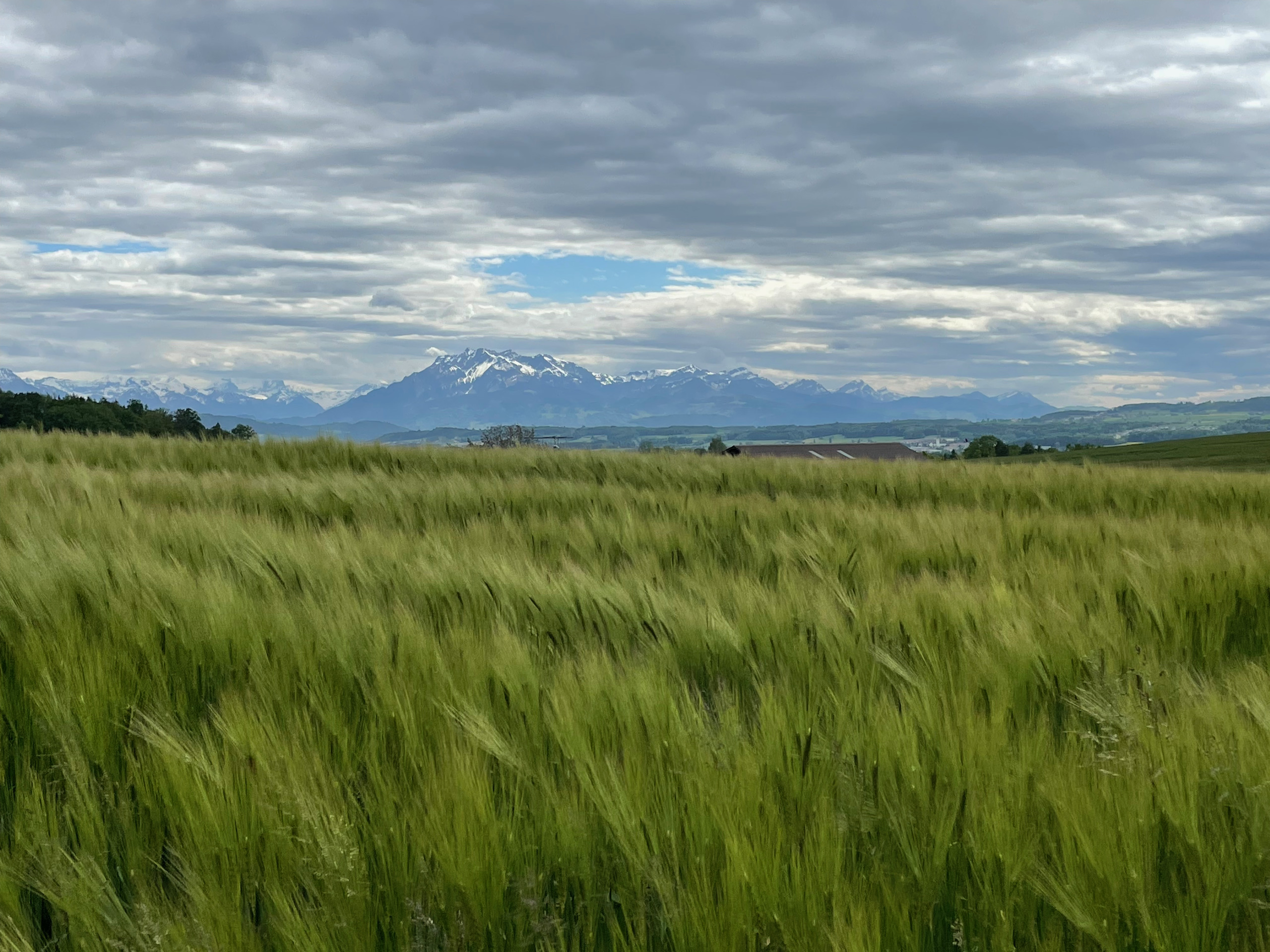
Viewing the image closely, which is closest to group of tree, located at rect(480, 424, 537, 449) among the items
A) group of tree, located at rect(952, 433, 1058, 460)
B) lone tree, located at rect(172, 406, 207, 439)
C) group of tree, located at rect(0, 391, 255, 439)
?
lone tree, located at rect(172, 406, 207, 439)

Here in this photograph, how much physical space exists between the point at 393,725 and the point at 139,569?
5.01 feet

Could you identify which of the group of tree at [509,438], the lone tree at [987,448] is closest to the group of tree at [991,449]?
the lone tree at [987,448]

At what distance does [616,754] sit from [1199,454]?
64.6 m

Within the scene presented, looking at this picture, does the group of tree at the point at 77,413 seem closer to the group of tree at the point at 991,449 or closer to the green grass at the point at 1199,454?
the green grass at the point at 1199,454

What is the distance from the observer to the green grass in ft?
155

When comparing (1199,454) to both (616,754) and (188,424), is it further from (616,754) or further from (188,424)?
(616,754)

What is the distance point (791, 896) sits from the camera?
1321 mm

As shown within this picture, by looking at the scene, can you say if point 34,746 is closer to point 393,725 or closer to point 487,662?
point 393,725

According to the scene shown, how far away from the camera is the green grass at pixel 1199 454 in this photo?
47.3 meters

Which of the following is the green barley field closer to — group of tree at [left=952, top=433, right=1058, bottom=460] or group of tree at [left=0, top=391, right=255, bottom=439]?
group of tree at [left=0, top=391, right=255, bottom=439]

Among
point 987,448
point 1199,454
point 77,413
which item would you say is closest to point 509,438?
point 77,413

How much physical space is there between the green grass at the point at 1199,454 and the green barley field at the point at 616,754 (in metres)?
38.9

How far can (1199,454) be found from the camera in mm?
55906

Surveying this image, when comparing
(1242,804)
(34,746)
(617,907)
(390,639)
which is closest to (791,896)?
(617,907)
